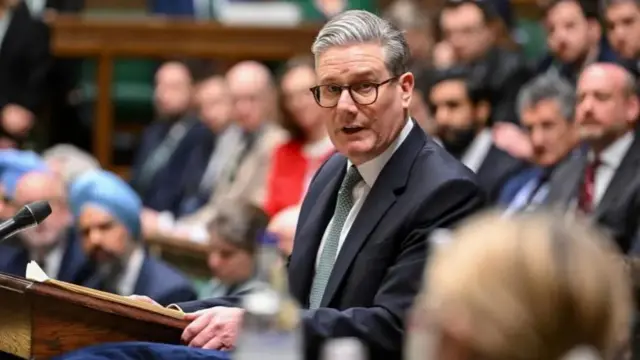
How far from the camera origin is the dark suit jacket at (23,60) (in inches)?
325

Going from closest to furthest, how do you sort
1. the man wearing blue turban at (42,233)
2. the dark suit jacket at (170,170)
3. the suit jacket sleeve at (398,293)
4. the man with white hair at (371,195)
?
the suit jacket sleeve at (398,293) → the man with white hair at (371,195) → the man wearing blue turban at (42,233) → the dark suit jacket at (170,170)

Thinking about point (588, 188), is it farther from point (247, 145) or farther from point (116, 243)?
point (247, 145)

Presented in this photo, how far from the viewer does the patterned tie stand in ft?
9.73

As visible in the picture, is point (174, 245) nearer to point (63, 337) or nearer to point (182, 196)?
point (182, 196)

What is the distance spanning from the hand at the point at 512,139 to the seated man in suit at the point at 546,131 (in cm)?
41

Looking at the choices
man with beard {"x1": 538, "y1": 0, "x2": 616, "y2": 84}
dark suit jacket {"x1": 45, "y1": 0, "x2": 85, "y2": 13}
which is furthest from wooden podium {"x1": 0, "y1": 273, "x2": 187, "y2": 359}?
dark suit jacket {"x1": 45, "y1": 0, "x2": 85, "y2": 13}

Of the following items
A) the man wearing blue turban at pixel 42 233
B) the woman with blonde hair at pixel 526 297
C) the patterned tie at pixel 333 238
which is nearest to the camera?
the woman with blonde hair at pixel 526 297

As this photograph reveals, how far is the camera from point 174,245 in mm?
6297

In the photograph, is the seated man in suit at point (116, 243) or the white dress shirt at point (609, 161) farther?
the white dress shirt at point (609, 161)

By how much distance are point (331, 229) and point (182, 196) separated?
16.1ft

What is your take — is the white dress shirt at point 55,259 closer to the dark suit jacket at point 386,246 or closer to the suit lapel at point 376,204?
the dark suit jacket at point 386,246

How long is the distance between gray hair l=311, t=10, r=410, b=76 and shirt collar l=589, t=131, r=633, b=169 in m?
2.48

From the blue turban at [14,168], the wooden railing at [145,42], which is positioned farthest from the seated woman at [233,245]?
the wooden railing at [145,42]

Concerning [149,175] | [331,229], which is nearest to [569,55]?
[149,175]
